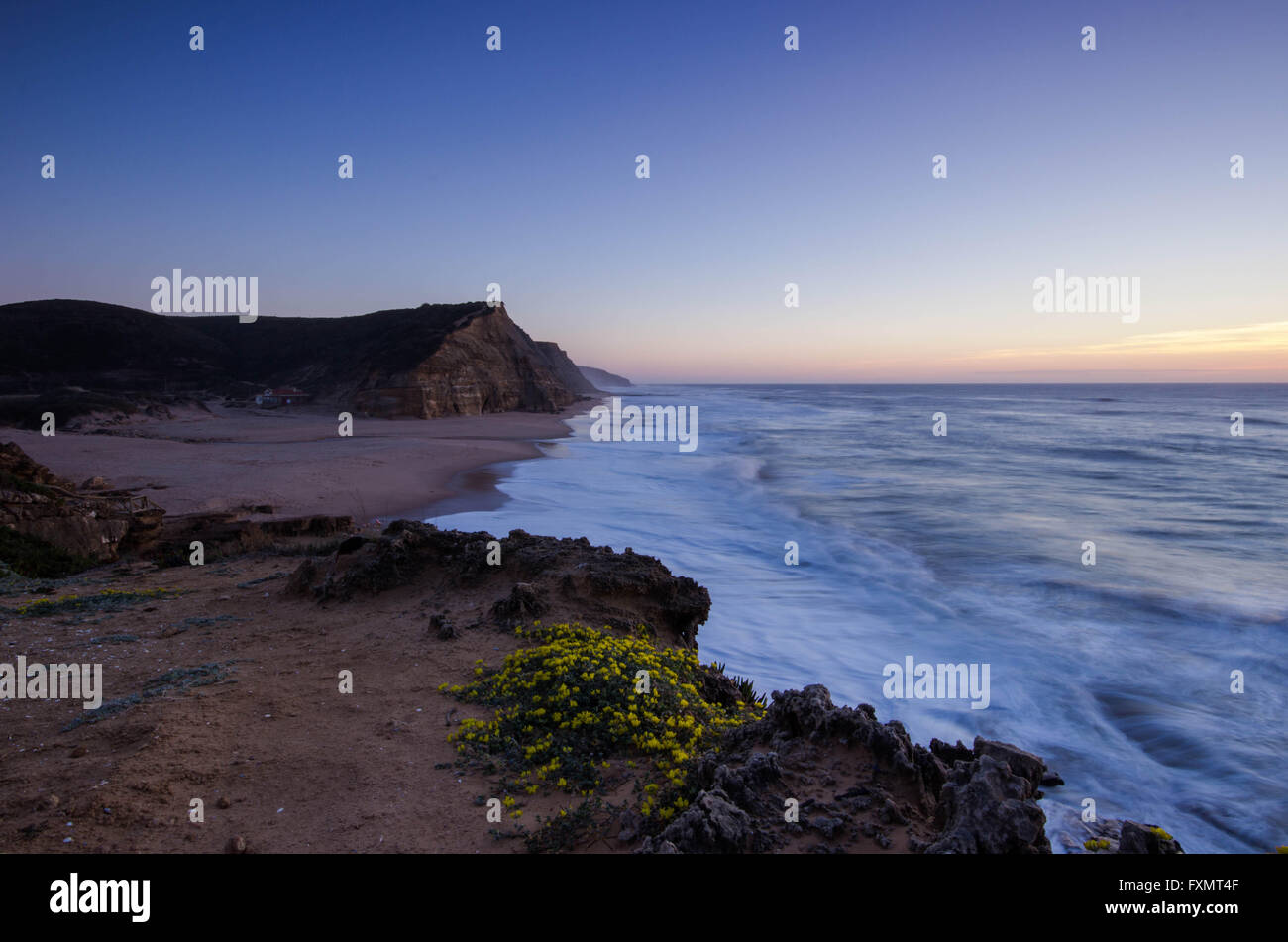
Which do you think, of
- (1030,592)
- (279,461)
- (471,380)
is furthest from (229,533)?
(471,380)

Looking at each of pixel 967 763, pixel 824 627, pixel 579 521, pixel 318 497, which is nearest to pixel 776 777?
pixel 967 763

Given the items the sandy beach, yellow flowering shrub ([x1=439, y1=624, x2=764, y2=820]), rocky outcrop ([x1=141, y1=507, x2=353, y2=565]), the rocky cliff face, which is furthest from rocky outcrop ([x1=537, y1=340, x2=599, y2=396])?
yellow flowering shrub ([x1=439, y1=624, x2=764, y2=820])

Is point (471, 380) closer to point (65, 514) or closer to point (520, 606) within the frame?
point (65, 514)

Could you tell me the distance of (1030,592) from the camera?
14.9 metres

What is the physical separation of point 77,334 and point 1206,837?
7399cm

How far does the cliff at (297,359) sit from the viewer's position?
158 ft

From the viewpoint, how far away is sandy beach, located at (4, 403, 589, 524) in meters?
17.9

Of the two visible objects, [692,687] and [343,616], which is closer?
[692,687]

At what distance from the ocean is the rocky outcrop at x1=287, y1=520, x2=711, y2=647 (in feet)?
7.46

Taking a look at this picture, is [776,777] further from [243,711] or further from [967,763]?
[243,711]

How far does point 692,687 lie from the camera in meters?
6.78

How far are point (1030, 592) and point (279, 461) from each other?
24.3 metres

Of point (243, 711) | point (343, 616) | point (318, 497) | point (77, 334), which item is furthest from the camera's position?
point (77, 334)

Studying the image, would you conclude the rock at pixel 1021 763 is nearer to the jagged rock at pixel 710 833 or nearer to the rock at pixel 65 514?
the jagged rock at pixel 710 833
